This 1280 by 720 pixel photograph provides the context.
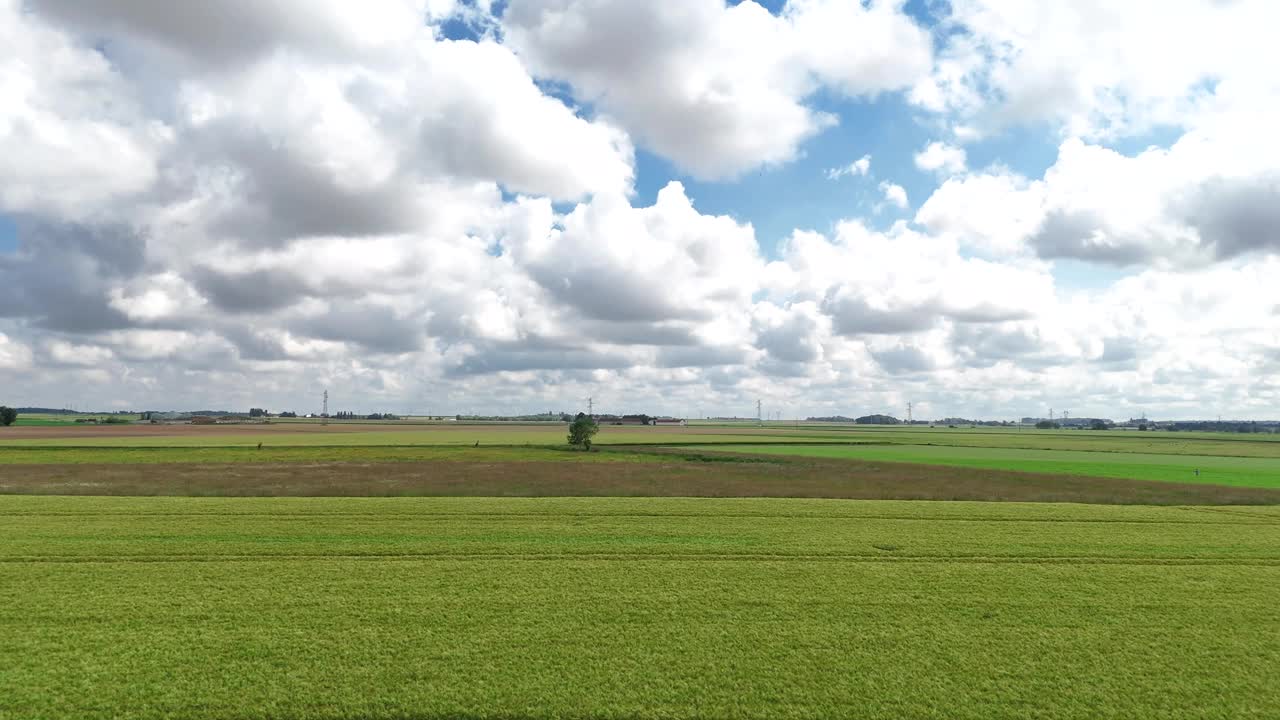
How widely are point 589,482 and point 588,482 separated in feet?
0.25

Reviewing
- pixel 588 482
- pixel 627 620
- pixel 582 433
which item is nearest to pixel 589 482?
pixel 588 482

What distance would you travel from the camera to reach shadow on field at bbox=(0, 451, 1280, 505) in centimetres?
3919

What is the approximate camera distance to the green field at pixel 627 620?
11.7 meters

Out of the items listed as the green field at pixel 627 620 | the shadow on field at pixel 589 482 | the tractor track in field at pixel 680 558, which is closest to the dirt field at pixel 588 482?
the shadow on field at pixel 589 482

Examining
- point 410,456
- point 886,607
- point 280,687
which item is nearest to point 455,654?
point 280,687

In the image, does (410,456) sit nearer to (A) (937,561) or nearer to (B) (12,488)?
(B) (12,488)

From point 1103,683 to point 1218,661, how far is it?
316cm

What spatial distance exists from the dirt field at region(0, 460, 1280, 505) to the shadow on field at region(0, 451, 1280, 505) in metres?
0.07

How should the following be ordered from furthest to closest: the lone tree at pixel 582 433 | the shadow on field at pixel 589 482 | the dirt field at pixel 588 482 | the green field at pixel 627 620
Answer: the lone tree at pixel 582 433
the dirt field at pixel 588 482
the shadow on field at pixel 589 482
the green field at pixel 627 620

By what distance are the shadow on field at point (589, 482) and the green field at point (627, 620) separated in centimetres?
1248

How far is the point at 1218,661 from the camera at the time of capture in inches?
529

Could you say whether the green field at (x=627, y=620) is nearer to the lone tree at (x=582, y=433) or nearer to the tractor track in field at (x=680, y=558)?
the tractor track in field at (x=680, y=558)

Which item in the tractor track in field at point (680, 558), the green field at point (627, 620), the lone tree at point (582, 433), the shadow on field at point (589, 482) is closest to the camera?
the green field at point (627, 620)

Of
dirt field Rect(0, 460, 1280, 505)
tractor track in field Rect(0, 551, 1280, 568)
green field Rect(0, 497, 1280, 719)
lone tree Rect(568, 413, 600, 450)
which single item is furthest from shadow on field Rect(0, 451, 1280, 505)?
lone tree Rect(568, 413, 600, 450)
